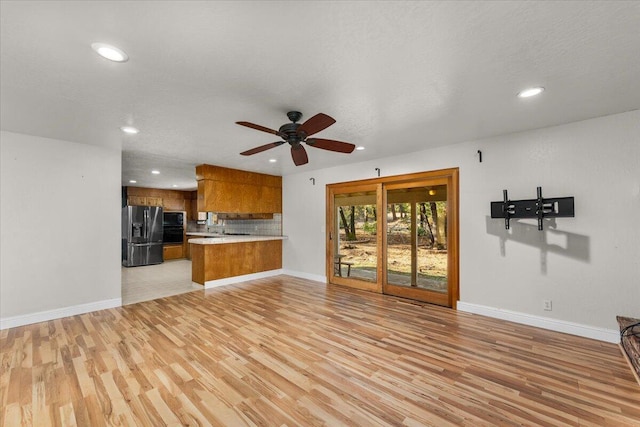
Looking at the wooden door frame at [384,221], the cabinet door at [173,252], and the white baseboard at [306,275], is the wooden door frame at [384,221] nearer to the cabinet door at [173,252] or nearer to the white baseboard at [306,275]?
the white baseboard at [306,275]

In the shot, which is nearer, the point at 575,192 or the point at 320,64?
the point at 320,64

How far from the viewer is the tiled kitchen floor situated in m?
4.92

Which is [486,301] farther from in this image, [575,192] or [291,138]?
[291,138]

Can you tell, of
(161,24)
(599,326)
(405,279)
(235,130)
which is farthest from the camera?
(405,279)

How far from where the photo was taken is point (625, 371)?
2389 mm

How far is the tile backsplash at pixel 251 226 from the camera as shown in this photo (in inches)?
275

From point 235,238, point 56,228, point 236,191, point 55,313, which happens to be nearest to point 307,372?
point 55,313

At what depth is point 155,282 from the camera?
19.5 feet


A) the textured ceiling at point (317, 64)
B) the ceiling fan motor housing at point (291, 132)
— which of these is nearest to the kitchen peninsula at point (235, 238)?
the textured ceiling at point (317, 64)

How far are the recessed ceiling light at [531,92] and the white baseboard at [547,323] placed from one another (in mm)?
2643

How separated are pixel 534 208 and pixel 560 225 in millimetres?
333

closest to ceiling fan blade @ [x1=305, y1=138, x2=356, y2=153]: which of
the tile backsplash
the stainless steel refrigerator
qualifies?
the tile backsplash

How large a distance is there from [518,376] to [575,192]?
7.36ft

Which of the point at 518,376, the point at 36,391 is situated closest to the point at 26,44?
the point at 36,391
